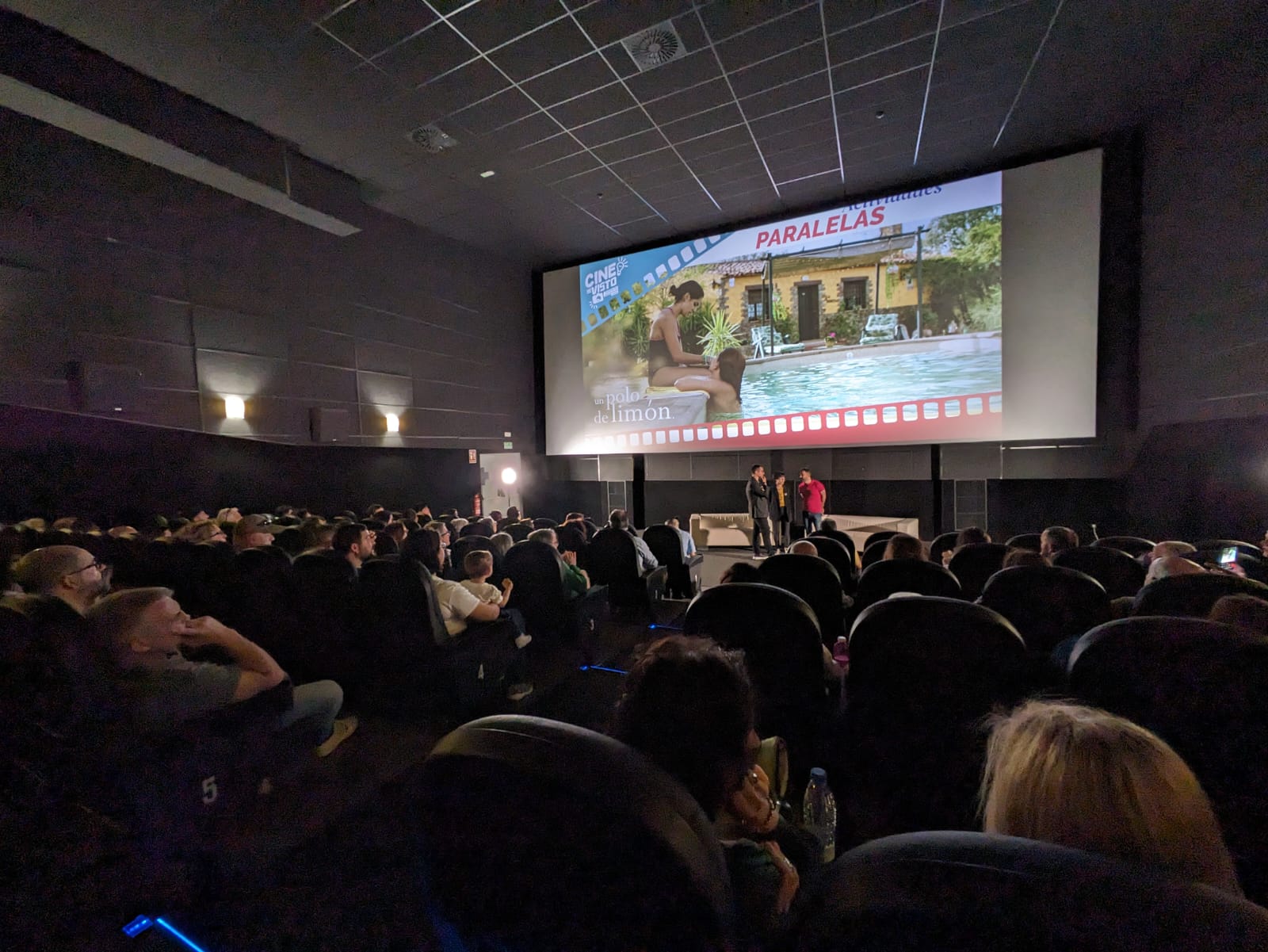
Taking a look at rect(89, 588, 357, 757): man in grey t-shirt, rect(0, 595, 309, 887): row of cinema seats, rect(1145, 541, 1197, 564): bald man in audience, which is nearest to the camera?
rect(0, 595, 309, 887): row of cinema seats

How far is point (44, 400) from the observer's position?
14.9ft

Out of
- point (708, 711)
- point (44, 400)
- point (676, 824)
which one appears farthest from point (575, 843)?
point (44, 400)

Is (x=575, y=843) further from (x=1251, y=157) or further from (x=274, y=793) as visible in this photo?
(x=1251, y=157)

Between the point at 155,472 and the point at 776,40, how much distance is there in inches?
286

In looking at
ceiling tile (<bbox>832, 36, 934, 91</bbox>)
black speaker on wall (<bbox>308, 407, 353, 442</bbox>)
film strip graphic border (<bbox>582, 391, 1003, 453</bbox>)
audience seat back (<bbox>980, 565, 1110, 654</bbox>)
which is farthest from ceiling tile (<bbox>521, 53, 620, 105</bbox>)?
audience seat back (<bbox>980, 565, 1110, 654</bbox>)

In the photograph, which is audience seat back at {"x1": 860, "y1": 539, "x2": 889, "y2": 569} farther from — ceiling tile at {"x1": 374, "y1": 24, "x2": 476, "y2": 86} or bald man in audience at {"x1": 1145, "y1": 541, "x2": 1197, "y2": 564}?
ceiling tile at {"x1": 374, "y1": 24, "x2": 476, "y2": 86}

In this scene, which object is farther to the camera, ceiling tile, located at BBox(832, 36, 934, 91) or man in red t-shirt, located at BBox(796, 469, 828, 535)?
man in red t-shirt, located at BBox(796, 469, 828, 535)

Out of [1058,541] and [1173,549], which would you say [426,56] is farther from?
[1173,549]

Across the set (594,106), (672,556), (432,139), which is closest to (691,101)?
(594,106)

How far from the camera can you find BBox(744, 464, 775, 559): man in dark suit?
8.20 metres

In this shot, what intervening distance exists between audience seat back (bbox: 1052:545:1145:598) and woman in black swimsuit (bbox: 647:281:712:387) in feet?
20.7

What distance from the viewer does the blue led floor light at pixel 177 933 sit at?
1574 millimetres

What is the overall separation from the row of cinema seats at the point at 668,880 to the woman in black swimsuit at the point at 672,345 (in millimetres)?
8567

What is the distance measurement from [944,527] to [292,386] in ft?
30.8
